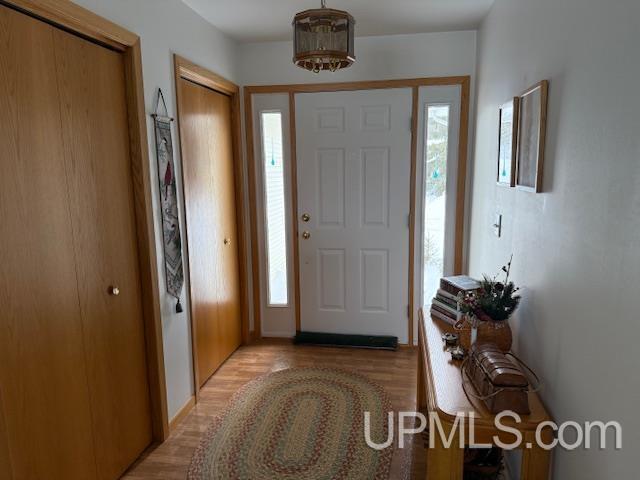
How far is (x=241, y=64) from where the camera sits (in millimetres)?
3340

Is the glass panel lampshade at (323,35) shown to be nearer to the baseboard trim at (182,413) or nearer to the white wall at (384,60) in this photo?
the white wall at (384,60)

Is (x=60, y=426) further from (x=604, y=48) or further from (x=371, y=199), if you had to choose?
(x=371, y=199)

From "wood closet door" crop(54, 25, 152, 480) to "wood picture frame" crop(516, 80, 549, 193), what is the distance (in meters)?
1.75

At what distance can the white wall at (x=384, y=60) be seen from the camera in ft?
10.2

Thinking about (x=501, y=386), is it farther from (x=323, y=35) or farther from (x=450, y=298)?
(x=323, y=35)

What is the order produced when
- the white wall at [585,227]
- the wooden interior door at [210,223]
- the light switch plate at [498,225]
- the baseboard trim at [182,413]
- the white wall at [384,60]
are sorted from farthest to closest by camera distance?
A: the white wall at [384,60] → the wooden interior door at [210,223] → the baseboard trim at [182,413] → the light switch plate at [498,225] → the white wall at [585,227]

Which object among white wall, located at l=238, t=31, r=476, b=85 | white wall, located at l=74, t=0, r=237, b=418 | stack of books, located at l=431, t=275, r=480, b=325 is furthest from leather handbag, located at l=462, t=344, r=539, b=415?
white wall, located at l=238, t=31, r=476, b=85

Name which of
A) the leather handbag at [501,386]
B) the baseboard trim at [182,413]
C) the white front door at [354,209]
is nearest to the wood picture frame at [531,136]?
the leather handbag at [501,386]

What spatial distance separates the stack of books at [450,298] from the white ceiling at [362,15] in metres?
1.58

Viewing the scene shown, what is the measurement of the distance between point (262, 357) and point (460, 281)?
5.68 feet

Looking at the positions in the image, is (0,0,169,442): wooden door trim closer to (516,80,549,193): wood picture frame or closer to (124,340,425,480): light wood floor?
(124,340,425,480): light wood floor

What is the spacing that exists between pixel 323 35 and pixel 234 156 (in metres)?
1.48

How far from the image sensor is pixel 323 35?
205 centimetres

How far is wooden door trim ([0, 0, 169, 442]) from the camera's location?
180 cm
